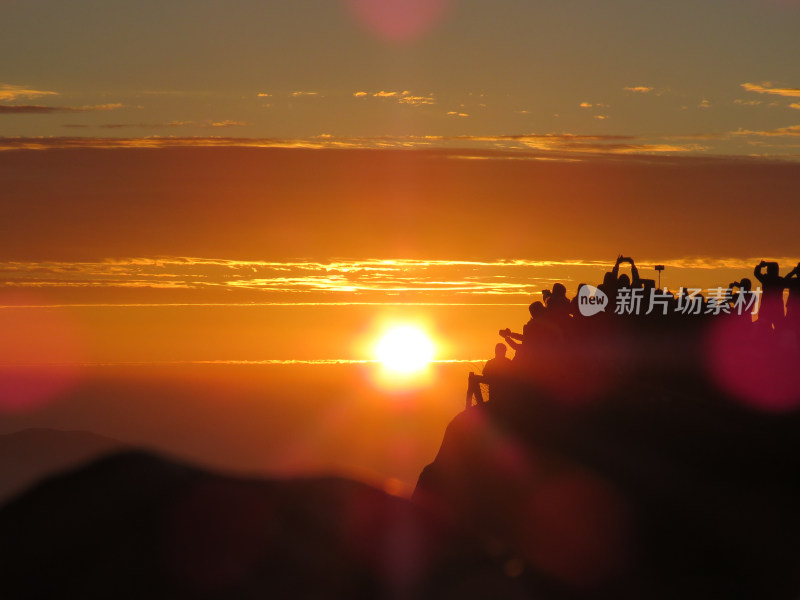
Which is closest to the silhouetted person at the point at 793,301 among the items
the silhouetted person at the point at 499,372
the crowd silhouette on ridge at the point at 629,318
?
the crowd silhouette on ridge at the point at 629,318

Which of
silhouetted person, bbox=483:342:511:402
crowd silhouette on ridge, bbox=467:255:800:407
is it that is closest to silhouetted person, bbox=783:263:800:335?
crowd silhouette on ridge, bbox=467:255:800:407

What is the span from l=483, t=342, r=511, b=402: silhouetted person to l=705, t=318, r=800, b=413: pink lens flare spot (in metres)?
7.13

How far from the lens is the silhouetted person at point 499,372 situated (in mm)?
37062

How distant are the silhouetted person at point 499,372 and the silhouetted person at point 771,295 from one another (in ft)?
37.9

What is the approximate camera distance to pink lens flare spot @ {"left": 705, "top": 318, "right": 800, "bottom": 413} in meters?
26.8

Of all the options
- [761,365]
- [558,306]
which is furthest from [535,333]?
[761,365]

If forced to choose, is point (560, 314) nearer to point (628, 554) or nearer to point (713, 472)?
point (713, 472)

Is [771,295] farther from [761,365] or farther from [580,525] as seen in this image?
[580,525]

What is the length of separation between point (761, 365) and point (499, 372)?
11279 millimetres

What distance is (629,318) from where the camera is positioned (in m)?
34.9

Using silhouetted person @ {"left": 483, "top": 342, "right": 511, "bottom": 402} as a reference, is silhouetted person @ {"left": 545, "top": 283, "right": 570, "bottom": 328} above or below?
above

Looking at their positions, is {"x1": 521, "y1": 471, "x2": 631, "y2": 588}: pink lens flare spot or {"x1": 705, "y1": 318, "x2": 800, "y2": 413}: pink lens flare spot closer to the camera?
{"x1": 521, "y1": 471, "x2": 631, "y2": 588}: pink lens flare spot

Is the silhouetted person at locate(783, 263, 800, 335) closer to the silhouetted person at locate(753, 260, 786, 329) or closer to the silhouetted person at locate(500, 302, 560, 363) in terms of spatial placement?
the silhouetted person at locate(753, 260, 786, 329)

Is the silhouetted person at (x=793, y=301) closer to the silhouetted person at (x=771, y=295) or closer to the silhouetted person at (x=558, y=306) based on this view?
the silhouetted person at (x=771, y=295)
